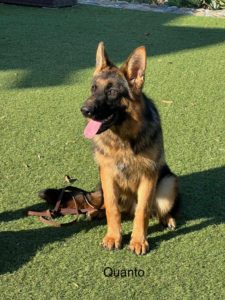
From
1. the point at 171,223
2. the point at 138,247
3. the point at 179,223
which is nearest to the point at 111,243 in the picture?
the point at 138,247

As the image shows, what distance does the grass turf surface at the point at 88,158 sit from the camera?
3.38 meters

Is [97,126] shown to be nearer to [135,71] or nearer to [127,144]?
[127,144]

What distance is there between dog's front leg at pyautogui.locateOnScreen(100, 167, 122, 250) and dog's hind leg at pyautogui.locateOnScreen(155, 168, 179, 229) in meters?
0.35

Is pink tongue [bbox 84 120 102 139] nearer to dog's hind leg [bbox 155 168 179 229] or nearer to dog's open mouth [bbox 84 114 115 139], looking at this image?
dog's open mouth [bbox 84 114 115 139]

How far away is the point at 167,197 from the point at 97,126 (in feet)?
2.85

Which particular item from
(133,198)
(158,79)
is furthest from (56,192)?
(158,79)

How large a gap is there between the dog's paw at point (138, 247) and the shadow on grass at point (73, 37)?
4279mm

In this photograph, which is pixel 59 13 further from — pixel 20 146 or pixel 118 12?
pixel 20 146

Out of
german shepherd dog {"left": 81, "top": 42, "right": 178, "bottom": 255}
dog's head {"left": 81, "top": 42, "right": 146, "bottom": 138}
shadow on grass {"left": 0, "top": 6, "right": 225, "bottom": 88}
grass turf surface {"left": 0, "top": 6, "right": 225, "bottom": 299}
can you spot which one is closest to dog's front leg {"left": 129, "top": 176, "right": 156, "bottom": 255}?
german shepherd dog {"left": 81, "top": 42, "right": 178, "bottom": 255}

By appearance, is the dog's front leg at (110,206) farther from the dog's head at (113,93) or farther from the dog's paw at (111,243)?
the dog's head at (113,93)

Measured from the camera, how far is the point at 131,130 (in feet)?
11.9

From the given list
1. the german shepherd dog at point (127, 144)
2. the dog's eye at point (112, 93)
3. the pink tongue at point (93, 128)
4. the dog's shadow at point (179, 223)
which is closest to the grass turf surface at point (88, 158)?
the dog's shadow at point (179, 223)

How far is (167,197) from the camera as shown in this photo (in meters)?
3.95

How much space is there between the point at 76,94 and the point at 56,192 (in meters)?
3.15
